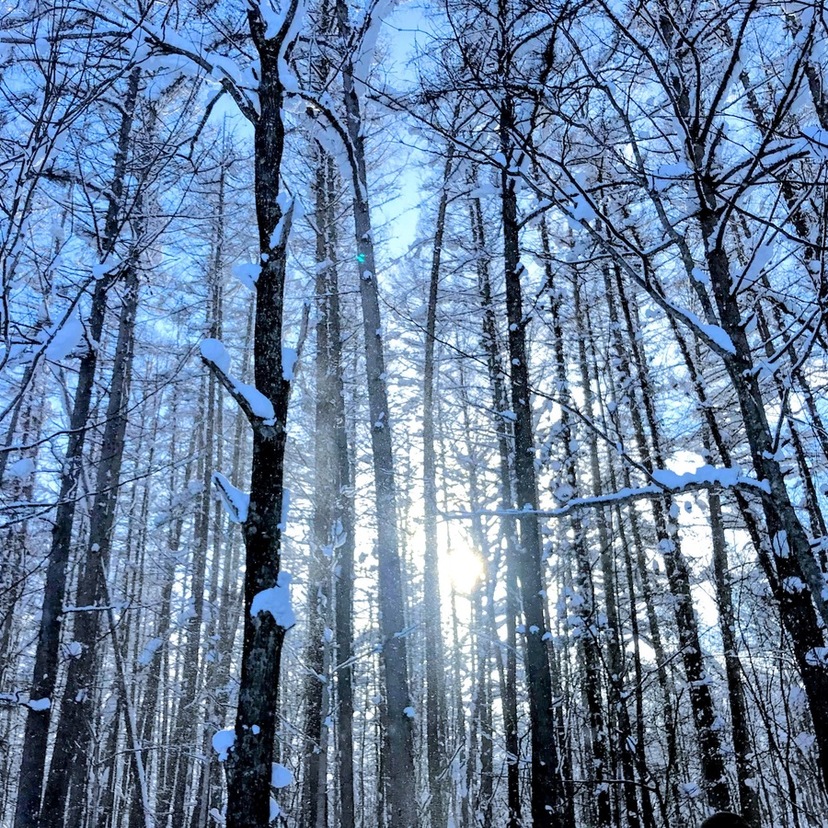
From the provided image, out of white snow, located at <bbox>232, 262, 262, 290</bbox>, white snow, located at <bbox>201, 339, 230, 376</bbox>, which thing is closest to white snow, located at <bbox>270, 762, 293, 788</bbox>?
white snow, located at <bbox>201, 339, 230, 376</bbox>

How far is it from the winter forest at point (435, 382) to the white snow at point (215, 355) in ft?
0.07

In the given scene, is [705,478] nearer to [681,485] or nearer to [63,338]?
[681,485]

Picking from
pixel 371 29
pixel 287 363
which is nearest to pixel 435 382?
pixel 371 29

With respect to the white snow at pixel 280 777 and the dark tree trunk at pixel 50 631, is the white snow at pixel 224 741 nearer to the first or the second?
the white snow at pixel 280 777

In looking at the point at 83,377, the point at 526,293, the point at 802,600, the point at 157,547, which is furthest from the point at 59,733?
the point at 526,293

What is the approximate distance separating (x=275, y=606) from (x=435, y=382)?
10761 millimetres

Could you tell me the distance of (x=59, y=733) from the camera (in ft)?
27.8

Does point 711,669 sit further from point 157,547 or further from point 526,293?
point 157,547

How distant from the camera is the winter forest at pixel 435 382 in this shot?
321 centimetres

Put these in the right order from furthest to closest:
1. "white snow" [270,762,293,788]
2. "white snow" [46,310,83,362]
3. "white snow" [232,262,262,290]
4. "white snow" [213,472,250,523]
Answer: "white snow" [232,262,262,290]
"white snow" [213,472,250,523]
"white snow" [270,762,293,788]
"white snow" [46,310,83,362]

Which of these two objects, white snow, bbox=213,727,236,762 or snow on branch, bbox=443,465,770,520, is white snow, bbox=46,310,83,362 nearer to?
white snow, bbox=213,727,236,762

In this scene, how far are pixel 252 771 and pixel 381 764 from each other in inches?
694

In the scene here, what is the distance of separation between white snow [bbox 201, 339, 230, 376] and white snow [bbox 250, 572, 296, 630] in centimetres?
136

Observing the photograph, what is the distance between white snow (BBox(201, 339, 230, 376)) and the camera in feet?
12.2
